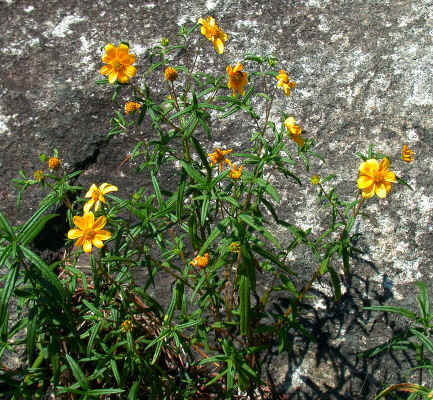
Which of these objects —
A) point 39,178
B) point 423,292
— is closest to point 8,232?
point 39,178

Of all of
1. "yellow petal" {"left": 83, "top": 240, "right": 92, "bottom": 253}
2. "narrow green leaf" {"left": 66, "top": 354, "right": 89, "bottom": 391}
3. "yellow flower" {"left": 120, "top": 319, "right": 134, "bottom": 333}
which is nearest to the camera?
"yellow petal" {"left": 83, "top": 240, "right": 92, "bottom": 253}

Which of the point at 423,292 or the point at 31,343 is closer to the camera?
the point at 31,343

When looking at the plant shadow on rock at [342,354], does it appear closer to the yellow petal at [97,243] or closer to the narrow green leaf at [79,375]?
the narrow green leaf at [79,375]

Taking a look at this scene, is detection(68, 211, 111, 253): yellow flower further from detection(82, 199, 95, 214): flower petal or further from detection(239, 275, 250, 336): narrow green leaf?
detection(239, 275, 250, 336): narrow green leaf

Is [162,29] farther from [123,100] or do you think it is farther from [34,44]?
[34,44]

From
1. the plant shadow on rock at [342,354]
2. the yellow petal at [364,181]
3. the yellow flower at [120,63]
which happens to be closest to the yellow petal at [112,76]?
the yellow flower at [120,63]

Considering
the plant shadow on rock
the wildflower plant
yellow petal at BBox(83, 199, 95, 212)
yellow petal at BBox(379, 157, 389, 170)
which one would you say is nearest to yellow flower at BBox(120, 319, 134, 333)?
the wildflower plant

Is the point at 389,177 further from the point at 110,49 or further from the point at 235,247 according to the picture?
the point at 110,49
